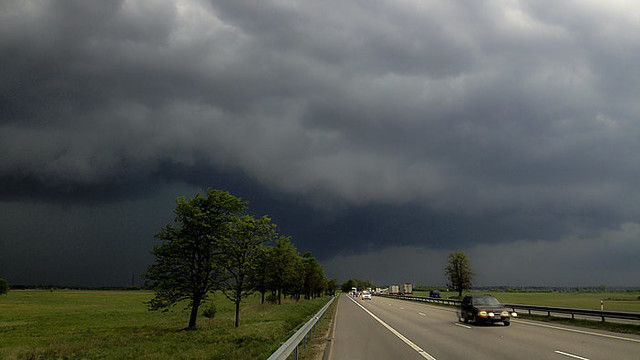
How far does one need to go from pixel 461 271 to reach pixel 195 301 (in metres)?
65.7

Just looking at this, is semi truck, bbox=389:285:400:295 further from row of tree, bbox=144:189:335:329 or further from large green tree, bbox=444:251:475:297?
row of tree, bbox=144:189:335:329

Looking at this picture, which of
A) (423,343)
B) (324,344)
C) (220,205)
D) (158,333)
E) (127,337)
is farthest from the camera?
(220,205)

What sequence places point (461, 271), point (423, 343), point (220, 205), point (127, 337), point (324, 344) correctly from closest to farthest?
point (423, 343), point (324, 344), point (127, 337), point (220, 205), point (461, 271)

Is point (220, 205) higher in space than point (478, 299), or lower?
higher

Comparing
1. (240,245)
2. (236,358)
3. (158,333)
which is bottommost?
(158,333)

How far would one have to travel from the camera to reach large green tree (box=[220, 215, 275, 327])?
101ft

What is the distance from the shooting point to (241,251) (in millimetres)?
31156

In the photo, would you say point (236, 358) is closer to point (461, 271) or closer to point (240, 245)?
point (240, 245)

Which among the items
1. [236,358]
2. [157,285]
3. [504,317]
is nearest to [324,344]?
[236,358]

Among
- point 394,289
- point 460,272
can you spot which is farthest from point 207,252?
point 394,289

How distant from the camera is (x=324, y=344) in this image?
635 inches

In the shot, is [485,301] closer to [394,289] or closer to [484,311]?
[484,311]

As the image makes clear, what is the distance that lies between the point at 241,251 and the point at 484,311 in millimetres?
18168

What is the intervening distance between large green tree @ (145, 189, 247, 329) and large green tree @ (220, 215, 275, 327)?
63 centimetres
